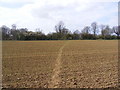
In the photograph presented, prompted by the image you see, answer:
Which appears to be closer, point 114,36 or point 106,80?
point 106,80

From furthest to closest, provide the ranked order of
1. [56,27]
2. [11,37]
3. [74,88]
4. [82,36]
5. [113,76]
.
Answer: [56,27] → [82,36] → [11,37] → [113,76] → [74,88]

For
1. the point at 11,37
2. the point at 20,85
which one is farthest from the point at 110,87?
the point at 11,37

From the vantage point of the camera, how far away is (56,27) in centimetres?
12519

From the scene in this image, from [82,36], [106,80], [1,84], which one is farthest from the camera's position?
[82,36]

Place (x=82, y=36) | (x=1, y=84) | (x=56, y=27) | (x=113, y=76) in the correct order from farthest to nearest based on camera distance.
Result: 1. (x=56, y=27)
2. (x=82, y=36)
3. (x=113, y=76)
4. (x=1, y=84)

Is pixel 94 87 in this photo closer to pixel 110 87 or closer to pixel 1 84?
pixel 110 87

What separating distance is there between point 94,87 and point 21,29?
110 meters

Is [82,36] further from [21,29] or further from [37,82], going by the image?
[37,82]

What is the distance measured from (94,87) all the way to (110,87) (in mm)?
600

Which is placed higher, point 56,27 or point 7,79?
point 56,27

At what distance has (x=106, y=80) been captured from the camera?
24.6 ft

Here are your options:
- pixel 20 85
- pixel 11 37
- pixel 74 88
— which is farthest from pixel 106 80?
pixel 11 37

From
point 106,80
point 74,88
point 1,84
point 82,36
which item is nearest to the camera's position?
point 74,88

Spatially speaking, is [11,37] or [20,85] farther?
[11,37]
